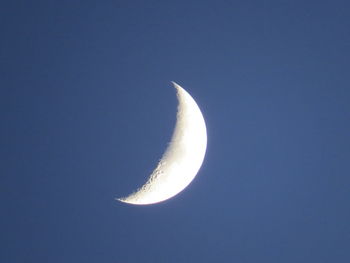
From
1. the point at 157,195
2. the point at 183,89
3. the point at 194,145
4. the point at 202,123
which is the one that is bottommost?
the point at 157,195

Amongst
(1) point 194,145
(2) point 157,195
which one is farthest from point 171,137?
(2) point 157,195

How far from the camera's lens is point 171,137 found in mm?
4438

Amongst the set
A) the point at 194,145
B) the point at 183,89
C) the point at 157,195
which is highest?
the point at 183,89

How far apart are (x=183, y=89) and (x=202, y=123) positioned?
0.47 metres

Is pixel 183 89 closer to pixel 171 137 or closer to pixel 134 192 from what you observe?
pixel 171 137

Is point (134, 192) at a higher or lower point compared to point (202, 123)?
lower

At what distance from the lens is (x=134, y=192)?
4406mm

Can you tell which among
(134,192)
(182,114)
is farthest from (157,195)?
(182,114)

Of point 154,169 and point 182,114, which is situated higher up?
point 182,114

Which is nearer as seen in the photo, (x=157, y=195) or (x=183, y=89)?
(x=157, y=195)

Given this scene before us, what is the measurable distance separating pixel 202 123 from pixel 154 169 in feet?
2.75

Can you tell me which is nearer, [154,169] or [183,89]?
[154,169]

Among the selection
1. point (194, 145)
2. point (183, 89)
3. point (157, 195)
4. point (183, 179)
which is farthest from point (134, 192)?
point (183, 89)

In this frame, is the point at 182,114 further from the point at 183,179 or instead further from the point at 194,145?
the point at 183,179
